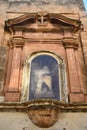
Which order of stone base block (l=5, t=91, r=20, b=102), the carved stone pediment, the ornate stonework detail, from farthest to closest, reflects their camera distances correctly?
the ornate stonework detail
the carved stone pediment
stone base block (l=5, t=91, r=20, b=102)

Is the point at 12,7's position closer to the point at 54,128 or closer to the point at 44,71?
the point at 44,71

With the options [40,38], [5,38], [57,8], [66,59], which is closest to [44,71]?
[66,59]

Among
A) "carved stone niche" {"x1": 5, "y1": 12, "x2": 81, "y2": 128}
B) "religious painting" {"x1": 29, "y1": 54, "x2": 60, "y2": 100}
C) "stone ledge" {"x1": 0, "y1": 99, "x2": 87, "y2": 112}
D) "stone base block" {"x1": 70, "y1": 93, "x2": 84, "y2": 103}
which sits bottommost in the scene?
"stone ledge" {"x1": 0, "y1": 99, "x2": 87, "y2": 112}

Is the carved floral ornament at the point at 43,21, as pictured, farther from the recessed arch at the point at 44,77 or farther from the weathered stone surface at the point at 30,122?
the weathered stone surface at the point at 30,122

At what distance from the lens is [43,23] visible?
32.3 ft

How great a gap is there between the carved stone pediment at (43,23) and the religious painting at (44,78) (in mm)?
1334

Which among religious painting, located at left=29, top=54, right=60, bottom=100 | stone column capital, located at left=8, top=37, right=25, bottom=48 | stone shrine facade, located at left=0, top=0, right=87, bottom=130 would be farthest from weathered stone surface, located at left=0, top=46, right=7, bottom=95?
religious painting, located at left=29, top=54, right=60, bottom=100

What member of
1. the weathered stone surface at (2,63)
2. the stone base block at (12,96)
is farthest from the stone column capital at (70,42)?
the stone base block at (12,96)

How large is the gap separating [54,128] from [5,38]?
4021 mm

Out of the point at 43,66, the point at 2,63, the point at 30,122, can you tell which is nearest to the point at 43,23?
the point at 43,66

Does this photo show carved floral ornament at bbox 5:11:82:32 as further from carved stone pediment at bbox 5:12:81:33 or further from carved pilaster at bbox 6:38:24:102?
carved pilaster at bbox 6:38:24:102

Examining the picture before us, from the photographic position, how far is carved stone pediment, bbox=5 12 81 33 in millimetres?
9562

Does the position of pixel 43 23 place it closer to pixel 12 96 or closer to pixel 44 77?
pixel 44 77

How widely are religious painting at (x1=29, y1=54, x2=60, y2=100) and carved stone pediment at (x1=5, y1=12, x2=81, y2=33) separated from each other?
133 cm
